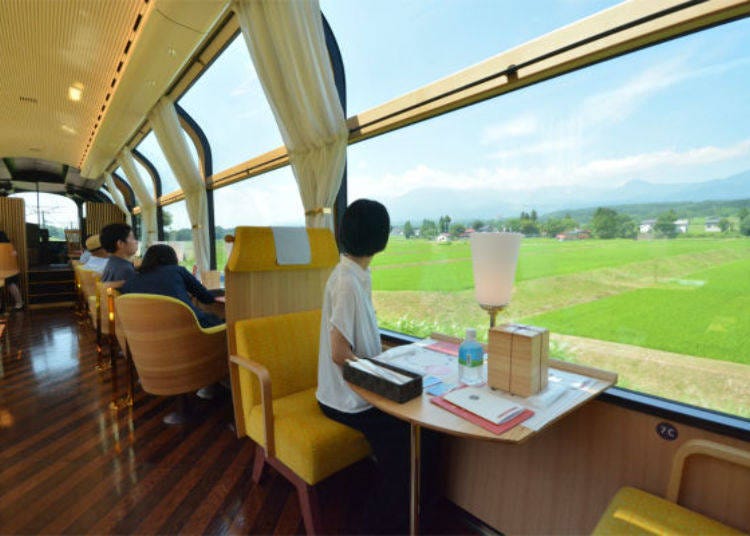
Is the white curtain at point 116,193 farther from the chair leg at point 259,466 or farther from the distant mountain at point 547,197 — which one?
the chair leg at point 259,466

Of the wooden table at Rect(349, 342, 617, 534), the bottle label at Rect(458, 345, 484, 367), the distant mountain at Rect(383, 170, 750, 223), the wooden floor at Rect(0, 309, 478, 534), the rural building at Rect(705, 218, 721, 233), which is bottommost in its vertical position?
the wooden floor at Rect(0, 309, 478, 534)

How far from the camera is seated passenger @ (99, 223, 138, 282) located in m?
3.37

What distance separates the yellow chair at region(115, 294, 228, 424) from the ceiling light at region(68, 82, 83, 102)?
3.68 metres

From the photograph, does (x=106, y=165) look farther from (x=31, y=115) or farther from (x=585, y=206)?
(x=585, y=206)

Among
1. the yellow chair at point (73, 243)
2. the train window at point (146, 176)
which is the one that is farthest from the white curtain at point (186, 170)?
the yellow chair at point (73, 243)

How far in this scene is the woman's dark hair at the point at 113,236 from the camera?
11.2 feet

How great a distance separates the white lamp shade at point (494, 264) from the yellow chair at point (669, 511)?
28.0 inches

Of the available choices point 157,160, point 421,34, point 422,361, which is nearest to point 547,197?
point 422,361

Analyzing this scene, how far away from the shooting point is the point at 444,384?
1.27 m

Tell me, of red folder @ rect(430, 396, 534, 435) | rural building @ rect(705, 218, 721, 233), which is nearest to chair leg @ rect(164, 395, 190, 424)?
red folder @ rect(430, 396, 534, 435)

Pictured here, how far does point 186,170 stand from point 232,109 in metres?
1.05

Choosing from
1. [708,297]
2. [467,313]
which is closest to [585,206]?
[708,297]

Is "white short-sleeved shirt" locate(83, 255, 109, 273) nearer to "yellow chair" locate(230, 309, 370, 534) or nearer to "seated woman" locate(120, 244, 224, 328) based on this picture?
"seated woman" locate(120, 244, 224, 328)

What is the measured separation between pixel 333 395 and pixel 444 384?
1.53 ft
